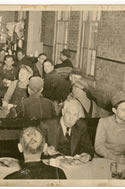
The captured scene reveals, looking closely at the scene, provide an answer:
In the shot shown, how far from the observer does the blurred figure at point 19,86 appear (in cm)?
279

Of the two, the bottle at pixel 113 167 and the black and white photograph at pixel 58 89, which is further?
the bottle at pixel 113 167

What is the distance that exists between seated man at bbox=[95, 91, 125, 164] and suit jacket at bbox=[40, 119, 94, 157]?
0.23ft

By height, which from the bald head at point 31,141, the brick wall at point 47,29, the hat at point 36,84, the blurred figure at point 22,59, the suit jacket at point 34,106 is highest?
the brick wall at point 47,29

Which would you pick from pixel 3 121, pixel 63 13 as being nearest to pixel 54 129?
pixel 3 121

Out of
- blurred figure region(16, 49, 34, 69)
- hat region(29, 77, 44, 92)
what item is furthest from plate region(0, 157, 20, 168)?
blurred figure region(16, 49, 34, 69)

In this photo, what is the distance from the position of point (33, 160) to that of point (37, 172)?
92 millimetres

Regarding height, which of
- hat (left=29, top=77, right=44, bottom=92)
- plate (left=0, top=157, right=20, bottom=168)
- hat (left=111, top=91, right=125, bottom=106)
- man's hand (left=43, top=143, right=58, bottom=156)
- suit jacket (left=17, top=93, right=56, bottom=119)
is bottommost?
plate (left=0, top=157, right=20, bottom=168)

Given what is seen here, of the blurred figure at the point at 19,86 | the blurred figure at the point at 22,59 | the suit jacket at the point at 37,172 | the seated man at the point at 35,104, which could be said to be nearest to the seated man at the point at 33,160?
the suit jacket at the point at 37,172

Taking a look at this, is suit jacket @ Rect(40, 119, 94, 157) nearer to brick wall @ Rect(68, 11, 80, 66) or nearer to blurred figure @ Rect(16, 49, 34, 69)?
blurred figure @ Rect(16, 49, 34, 69)

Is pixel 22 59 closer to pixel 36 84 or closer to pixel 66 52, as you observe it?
pixel 36 84

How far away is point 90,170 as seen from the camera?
2875mm

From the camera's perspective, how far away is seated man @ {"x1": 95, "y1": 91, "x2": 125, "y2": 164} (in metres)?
2.86

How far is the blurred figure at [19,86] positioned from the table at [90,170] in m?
0.46

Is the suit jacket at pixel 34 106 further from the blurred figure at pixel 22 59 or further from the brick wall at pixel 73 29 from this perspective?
the brick wall at pixel 73 29
